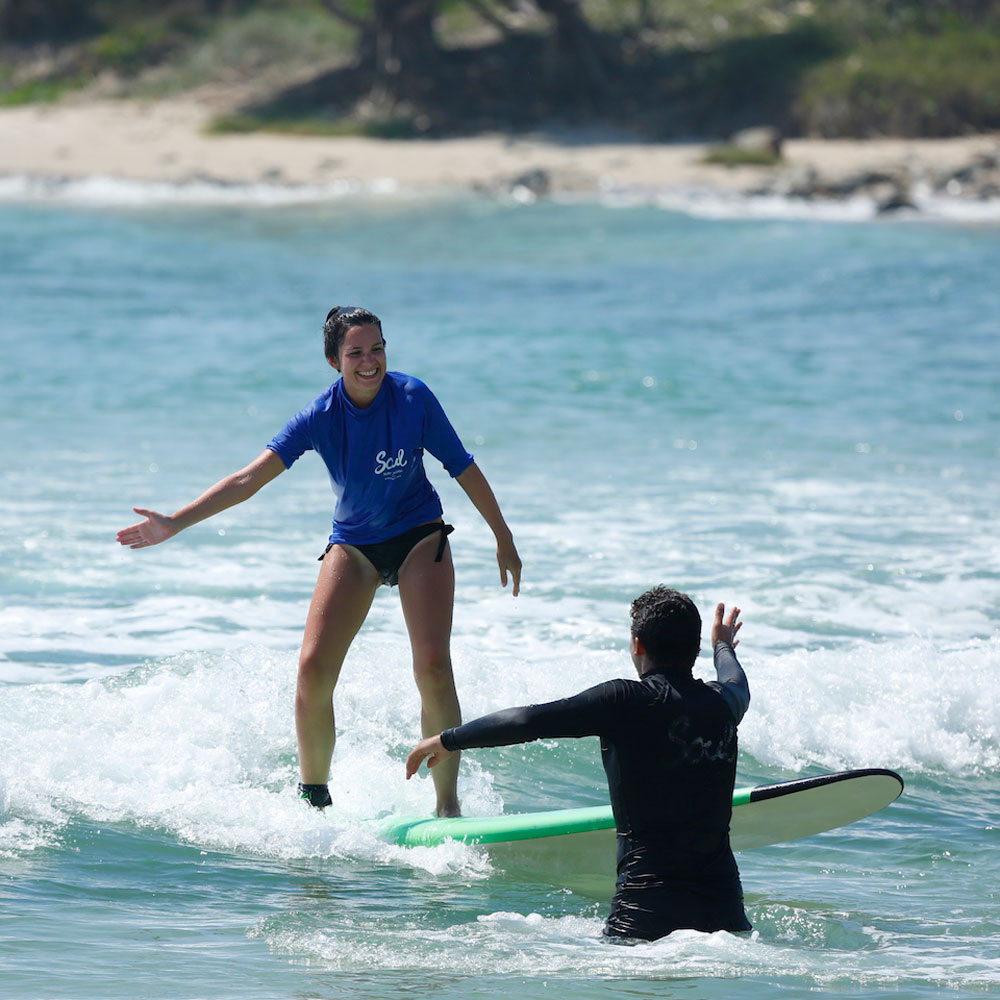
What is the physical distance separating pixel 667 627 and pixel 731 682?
293 mm

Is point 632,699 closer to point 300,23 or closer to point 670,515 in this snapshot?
point 670,515

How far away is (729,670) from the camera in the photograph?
4.48m

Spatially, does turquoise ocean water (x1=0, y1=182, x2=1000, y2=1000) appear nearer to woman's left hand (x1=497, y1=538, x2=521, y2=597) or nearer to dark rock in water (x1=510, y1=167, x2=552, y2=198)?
woman's left hand (x1=497, y1=538, x2=521, y2=597)

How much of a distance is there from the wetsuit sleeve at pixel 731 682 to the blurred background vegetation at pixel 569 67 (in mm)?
31387

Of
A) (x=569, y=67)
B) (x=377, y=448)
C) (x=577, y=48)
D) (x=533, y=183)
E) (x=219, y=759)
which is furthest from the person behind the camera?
(x=569, y=67)

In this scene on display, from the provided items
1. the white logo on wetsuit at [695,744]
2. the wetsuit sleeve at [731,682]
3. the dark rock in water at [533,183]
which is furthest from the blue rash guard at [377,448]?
the dark rock in water at [533,183]

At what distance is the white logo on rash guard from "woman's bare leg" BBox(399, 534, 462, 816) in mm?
276

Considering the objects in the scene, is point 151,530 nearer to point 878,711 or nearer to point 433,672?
point 433,672

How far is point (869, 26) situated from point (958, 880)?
3640 centimetres

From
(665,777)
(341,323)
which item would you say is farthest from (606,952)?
(341,323)

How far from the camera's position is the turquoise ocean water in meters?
4.72

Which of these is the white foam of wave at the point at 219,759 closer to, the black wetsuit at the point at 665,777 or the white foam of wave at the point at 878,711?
the black wetsuit at the point at 665,777

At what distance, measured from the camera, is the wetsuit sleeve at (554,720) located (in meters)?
4.20

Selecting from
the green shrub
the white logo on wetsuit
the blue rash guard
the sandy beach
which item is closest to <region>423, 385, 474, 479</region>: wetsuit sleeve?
the blue rash guard
